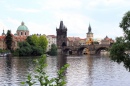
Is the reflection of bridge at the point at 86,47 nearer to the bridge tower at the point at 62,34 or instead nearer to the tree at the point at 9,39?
the bridge tower at the point at 62,34

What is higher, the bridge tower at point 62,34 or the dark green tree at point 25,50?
the bridge tower at point 62,34

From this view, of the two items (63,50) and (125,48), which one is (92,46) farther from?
(125,48)

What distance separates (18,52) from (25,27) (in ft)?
235

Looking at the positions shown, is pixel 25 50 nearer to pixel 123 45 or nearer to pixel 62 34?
pixel 62 34

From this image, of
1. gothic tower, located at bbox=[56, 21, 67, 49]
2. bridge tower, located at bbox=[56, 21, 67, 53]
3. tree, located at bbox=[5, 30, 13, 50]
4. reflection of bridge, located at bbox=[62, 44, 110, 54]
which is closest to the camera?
tree, located at bbox=[5, 30, 13, 50]

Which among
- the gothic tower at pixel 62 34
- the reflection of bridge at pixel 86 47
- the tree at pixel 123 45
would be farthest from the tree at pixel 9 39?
the tree at pixel 123 45

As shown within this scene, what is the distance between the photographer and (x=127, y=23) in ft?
83.6

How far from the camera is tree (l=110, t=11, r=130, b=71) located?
82.7 ft

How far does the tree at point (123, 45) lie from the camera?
25203 mm

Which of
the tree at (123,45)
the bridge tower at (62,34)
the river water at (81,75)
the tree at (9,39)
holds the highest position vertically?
the bridge tower at (62,34)

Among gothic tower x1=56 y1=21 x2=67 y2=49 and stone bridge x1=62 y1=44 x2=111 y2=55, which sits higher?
gothic tower x1=56 y1=21 x2=67 y2=49

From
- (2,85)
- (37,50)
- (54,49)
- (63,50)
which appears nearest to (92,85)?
(2,85)

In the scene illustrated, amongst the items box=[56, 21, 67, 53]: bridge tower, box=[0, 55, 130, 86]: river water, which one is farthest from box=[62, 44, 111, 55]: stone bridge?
box=[0, 55, 130, 86]: river water

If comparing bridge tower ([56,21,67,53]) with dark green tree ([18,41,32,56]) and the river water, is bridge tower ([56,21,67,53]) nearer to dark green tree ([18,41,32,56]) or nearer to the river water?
dark green tree ([18,41,32,56])
